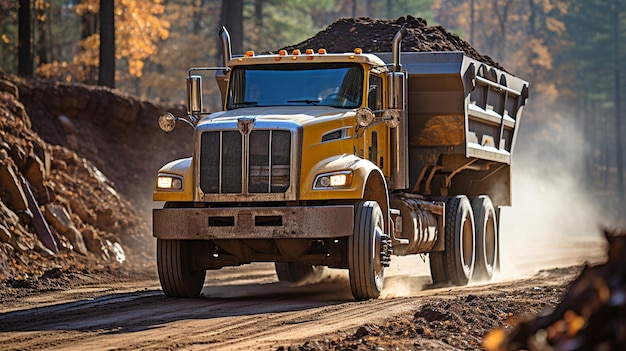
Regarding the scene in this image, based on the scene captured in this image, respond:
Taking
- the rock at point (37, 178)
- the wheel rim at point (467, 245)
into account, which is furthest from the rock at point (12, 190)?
the wheel rim at point (467, 245)

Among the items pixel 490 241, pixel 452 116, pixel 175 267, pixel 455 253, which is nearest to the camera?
pixel 175 267

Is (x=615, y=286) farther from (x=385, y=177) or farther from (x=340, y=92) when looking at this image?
(x=385, y=177)

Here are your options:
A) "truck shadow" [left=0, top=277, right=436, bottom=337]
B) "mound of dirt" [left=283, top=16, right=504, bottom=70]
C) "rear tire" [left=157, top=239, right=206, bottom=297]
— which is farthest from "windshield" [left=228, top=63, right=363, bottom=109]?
"mound of dirt" [left=283, top=16, right=504, bottom=70]

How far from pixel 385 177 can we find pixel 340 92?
1634 mm

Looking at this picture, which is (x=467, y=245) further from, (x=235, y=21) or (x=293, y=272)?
(x=235, y=21)

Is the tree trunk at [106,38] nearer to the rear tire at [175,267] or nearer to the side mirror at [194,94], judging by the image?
the side mirror at [194,94]

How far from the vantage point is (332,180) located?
12.8 m

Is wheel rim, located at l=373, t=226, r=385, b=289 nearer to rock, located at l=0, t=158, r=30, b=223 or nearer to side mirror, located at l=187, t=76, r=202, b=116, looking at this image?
side mirror, located at l=187, t=76, r=202, b=116

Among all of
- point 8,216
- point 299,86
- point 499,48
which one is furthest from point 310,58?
point 499,48

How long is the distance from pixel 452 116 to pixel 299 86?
112 inches

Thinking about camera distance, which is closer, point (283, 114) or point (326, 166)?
point (326, 166)

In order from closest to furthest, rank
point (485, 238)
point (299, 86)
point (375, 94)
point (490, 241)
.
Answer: point (299, 86) < point (375, 94) < point (485, 238) < point (490, 241)

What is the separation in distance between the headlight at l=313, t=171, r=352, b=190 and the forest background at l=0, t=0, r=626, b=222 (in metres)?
20.1

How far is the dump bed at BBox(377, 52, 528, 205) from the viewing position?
51.3 feet
